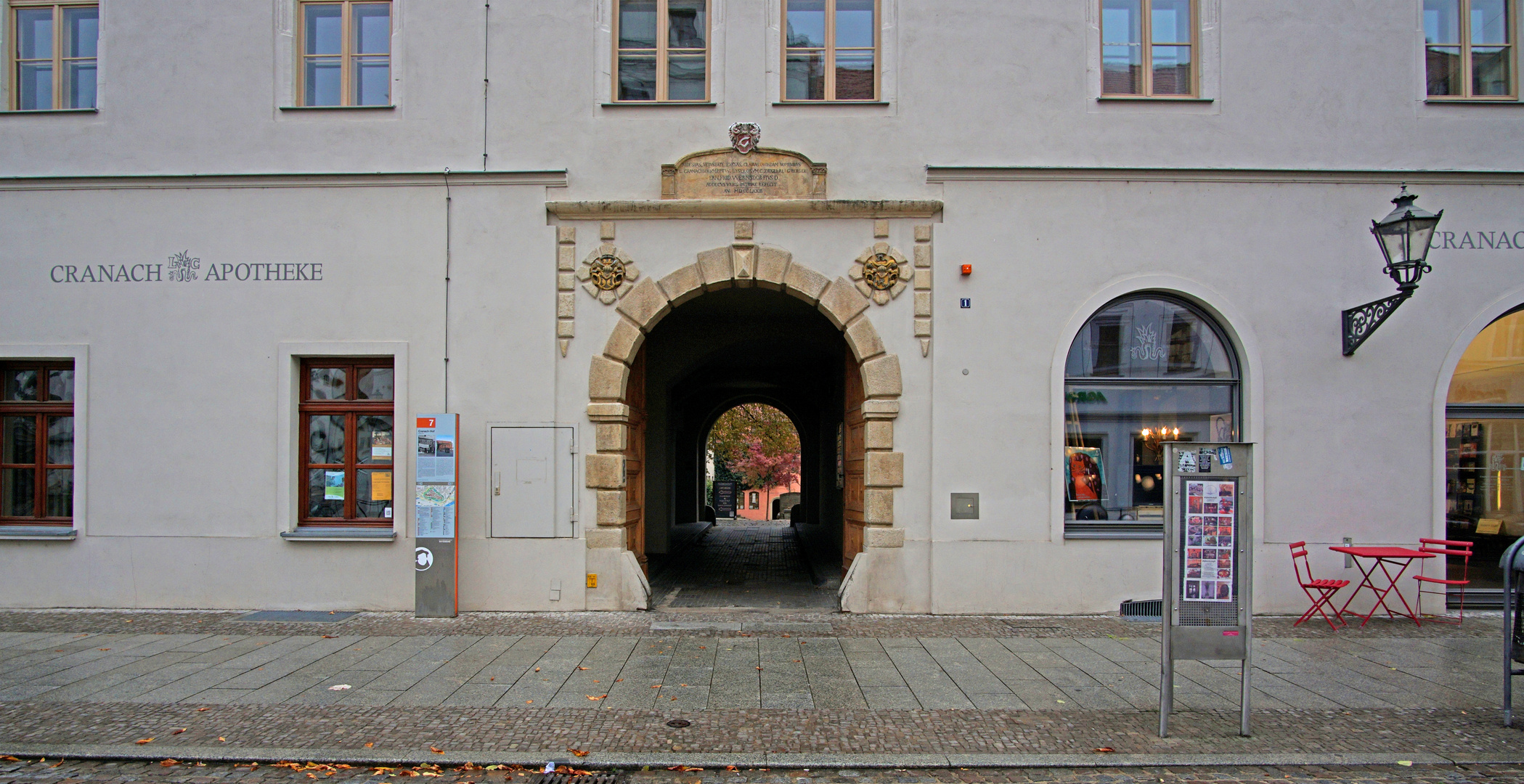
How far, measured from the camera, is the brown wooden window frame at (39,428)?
9477 millimetres

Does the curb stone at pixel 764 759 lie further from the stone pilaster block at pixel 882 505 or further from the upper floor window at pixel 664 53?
the upper floor window at pixel 664 53

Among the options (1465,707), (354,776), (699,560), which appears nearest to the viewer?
(354,776)

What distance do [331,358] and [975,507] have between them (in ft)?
22.7

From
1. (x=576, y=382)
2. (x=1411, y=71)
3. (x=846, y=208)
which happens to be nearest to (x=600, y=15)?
(x=846, y=208)

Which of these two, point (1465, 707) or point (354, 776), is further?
point (1465, 707)

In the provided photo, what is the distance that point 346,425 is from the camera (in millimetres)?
9406

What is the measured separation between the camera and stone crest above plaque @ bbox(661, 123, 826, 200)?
9172mm

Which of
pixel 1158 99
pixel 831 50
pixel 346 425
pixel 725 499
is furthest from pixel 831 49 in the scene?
pixel 725 499

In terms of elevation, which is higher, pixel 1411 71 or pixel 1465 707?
pixel 1411 71

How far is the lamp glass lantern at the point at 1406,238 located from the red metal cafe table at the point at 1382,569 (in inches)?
101

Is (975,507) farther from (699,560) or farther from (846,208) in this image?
(699,560)

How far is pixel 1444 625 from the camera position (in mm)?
8617

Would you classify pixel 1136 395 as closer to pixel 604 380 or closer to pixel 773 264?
pixel 773 264

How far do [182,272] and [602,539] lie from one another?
207 inches
